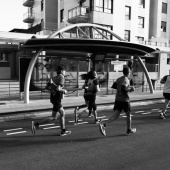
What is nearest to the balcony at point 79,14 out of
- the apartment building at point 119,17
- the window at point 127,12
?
the apartment building at point 119,17

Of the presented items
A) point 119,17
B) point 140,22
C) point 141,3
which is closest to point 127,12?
point 119,17

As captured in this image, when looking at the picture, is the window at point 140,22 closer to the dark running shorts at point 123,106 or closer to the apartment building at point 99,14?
the apartment building at point 99,14

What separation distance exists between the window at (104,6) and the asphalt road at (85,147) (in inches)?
795

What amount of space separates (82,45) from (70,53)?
2.10 metres

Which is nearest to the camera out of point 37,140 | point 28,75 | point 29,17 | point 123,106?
point 37,140

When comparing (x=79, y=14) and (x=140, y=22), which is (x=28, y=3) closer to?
(x=79, y=14)

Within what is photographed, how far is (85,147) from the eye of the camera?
5504 mm

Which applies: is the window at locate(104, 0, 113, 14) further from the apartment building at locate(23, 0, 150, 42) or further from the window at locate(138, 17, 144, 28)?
the window at locate(138, 17, 144, 28)

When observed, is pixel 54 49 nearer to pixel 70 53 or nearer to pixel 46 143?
pixel 70 53

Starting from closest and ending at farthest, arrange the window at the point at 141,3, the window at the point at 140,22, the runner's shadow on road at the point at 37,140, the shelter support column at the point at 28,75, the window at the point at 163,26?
the runner's shadow on road at the point at 37,140 → the shelter support column at the point at 28,75 → the window at the point at 141,3 → the window at the point at 140,22 → the window at the point at 163,26

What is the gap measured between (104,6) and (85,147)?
2292 cm

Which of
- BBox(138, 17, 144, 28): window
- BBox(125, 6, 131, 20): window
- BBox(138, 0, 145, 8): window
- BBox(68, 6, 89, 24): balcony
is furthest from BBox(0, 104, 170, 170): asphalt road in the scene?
BBox(138, 0, 145, 8): window

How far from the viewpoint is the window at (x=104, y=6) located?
83.6 feet

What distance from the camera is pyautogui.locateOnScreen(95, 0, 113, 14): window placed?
1003 inches
